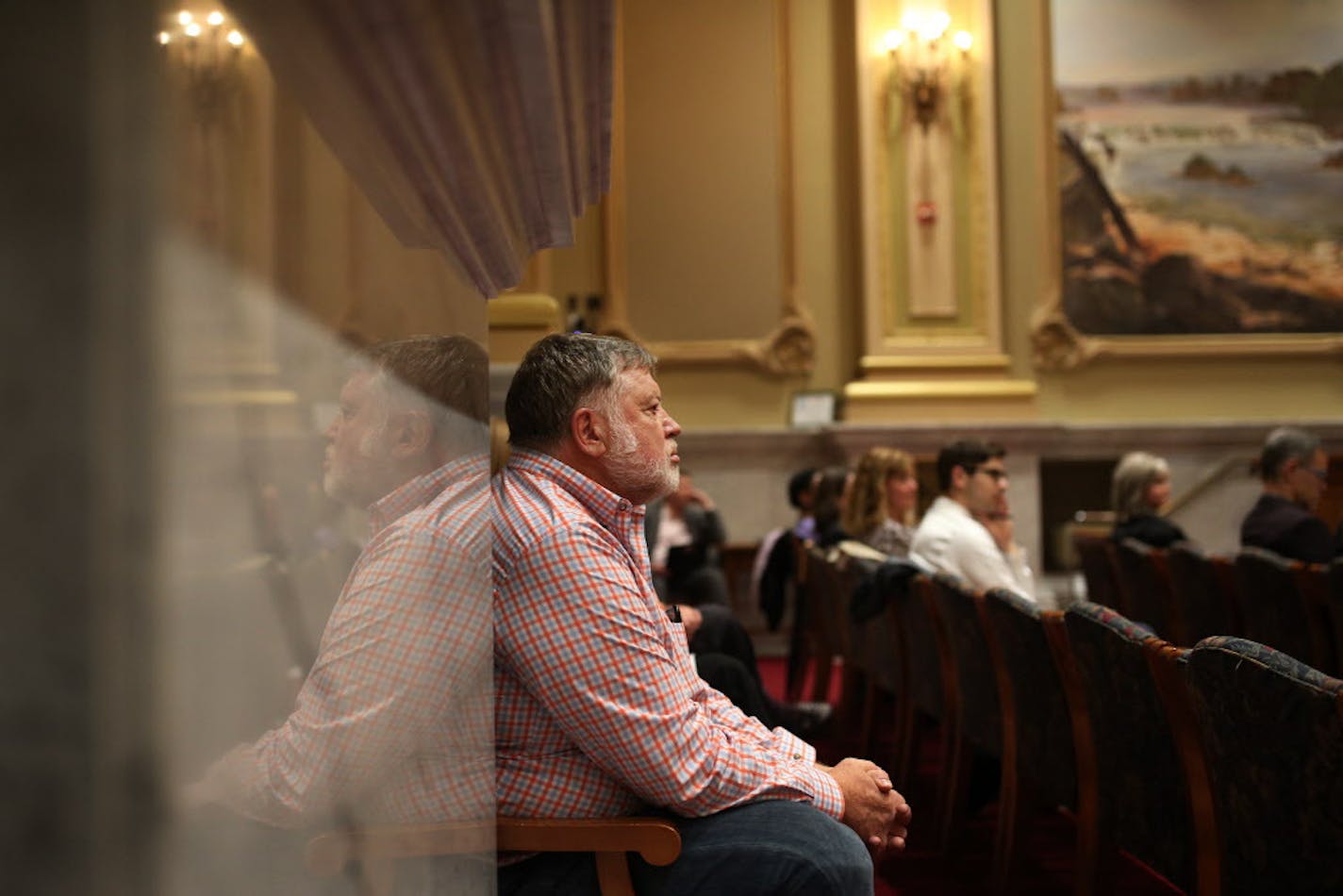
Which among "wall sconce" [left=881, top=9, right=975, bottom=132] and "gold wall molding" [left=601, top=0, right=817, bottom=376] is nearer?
"wall sconce" [left=881, top=9, right=975, bottom=132]

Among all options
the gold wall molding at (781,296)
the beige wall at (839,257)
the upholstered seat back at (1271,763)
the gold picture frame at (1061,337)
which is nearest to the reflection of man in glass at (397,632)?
the upholstered seat back at (1271,763)

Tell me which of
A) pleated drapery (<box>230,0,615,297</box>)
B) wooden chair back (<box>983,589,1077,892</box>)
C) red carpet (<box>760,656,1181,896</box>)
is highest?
pleated drapery (<box>230,0,615,297</box>)

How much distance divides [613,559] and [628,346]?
430 mm

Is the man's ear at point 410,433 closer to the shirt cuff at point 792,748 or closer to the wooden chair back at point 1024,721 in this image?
the shirt cuff at point 792,748

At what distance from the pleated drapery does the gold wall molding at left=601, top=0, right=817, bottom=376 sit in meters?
8.89

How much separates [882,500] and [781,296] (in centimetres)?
434

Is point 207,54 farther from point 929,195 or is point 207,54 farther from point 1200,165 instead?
point 1200,165

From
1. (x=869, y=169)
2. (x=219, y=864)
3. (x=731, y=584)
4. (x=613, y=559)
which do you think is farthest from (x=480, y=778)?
(x=869, y=169)

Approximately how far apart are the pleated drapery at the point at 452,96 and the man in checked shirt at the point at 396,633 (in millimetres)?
80

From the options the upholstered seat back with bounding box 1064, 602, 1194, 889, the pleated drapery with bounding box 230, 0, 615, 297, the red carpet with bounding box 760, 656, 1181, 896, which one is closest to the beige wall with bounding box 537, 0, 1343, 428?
the red carpet with bounding box 760, 656, 1181, 896

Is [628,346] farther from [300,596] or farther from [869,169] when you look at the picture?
[869,169]

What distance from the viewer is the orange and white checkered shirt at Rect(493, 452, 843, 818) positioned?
69.0 inches

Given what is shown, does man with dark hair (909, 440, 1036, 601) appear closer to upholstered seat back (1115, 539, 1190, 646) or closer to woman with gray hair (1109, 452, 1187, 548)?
upholstered seat back (1115, 539, 1190, 646)

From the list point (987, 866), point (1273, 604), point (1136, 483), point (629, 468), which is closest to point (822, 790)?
point (629, 468)
